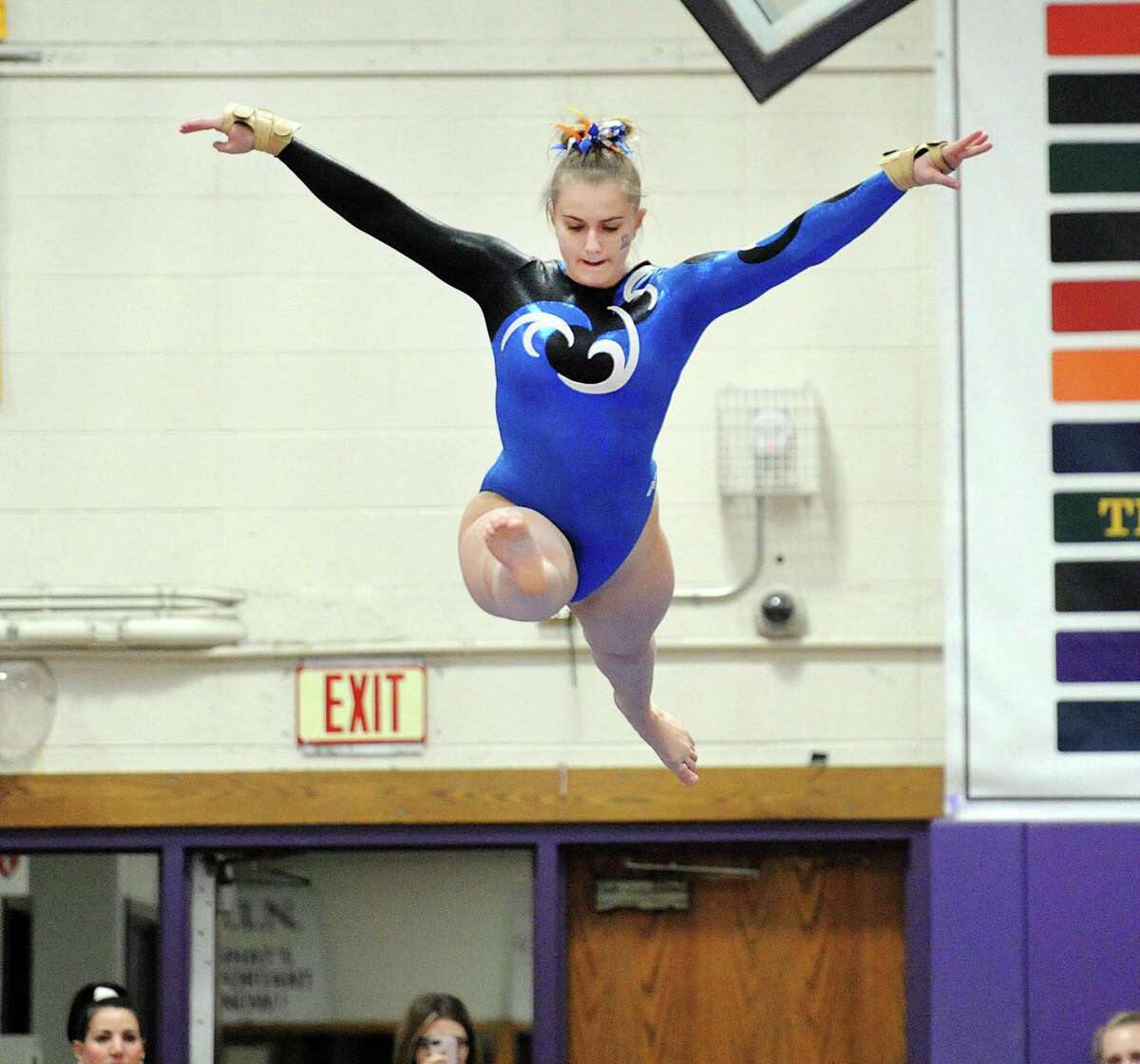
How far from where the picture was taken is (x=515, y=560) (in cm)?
291

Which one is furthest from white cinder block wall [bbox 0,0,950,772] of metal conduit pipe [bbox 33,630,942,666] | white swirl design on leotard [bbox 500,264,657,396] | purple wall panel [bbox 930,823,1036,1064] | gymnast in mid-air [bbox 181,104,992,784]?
white swirl design on leotard [bbox 500,264,657,396]

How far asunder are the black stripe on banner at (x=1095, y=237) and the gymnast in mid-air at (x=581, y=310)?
2.71m

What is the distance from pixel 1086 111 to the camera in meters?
5.66

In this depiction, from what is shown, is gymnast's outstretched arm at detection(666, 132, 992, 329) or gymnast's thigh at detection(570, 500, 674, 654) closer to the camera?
gymnast's outstretched arm at detection(666, 132, 992, 329)

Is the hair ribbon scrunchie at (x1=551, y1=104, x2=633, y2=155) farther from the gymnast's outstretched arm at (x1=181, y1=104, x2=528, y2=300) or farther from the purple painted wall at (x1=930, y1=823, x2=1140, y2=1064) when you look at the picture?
the purple painted wall at (x1=930, y1=823, x2=1140, y2=1064)

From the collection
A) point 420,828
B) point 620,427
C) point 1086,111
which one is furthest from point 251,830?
point 1086,111

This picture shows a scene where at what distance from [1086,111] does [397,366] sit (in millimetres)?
2245

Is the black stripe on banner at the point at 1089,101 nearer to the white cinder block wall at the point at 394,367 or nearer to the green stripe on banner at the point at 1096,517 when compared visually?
the white cinder block wall at the point at 394,367

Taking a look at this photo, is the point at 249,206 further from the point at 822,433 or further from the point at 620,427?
the point at 620,427

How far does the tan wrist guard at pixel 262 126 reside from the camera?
3143 mm

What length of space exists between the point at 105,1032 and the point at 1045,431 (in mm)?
3183

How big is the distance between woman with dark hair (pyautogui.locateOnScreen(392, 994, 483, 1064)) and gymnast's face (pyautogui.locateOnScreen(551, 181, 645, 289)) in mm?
2376

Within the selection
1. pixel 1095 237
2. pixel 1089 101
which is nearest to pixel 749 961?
pixel 1095 237

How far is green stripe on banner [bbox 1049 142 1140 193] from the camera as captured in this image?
564 cm
